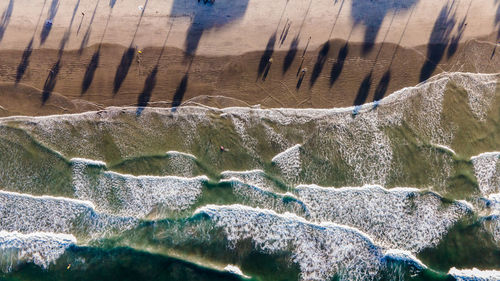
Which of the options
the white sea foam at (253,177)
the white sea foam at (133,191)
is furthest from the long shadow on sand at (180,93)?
the white sea foam at (253,177)

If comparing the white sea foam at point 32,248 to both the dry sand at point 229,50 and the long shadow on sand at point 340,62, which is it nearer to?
the dry sand at point 229,50

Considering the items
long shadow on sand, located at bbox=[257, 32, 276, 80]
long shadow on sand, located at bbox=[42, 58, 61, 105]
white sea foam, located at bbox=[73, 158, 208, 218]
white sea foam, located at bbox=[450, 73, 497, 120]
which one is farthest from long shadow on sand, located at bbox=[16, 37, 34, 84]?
white sea foam, located at bbox=[450, 73, 497, 120]

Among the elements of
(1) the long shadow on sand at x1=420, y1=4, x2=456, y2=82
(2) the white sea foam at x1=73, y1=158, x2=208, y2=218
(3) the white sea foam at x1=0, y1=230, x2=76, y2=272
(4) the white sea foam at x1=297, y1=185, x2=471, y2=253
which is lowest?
(3) the white sea foam at x1=0, y1=230, x2=76, y2=272

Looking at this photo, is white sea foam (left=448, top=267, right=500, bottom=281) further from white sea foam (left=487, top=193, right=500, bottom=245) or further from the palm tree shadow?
the palm tree shadow

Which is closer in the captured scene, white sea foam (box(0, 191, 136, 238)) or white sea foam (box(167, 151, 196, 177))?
white sea foam (box(0, 191, 136, 238))

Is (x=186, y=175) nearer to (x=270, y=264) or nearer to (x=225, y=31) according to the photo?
(x=270, y=264)
